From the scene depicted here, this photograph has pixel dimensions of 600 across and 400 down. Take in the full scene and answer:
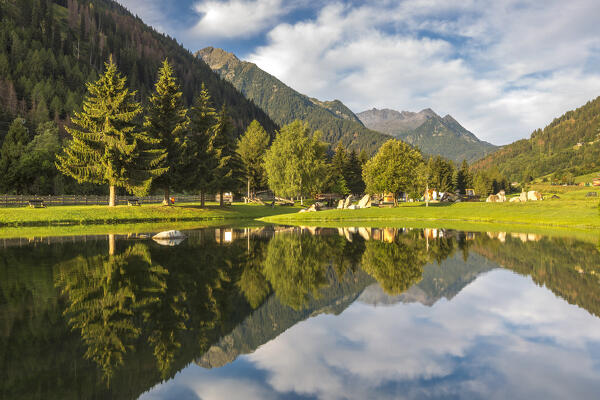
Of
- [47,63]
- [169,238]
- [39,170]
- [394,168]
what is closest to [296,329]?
[169,238]

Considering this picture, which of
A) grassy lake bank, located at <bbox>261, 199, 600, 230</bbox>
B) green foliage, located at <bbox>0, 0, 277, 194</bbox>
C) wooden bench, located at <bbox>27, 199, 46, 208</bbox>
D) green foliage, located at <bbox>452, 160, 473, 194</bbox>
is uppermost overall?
green foliage, located at <bbox>0, 0, 277, 194</bbox>

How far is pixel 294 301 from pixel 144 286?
4.97 metres

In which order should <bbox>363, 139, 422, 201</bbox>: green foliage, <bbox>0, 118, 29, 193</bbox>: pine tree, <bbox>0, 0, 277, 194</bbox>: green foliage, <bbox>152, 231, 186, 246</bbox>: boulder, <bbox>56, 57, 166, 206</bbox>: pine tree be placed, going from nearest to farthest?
<bbox>152, 231, 186, 246</bbox>: boulder
<bbox>56, 57, 166, 206</bbox>: pine tree
<bbox>363, 139, 422, 201</bbox>: green foliage
<bbox>0, 118, 29, 193</bbox>: pine tree
<bbox>0, 0, 277, 194</bbox>: green foliage

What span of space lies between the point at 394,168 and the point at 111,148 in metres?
45.8

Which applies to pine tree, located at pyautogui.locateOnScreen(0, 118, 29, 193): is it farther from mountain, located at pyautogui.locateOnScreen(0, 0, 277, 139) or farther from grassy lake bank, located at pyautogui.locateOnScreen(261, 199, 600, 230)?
grassy lake bank, located at pyautogui.locateOnScreen(261, 199, 600, 230)

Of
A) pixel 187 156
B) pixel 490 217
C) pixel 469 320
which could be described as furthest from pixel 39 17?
pixel 469 320

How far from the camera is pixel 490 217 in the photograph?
44031 mm

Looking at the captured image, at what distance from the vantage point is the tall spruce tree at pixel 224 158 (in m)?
52.2

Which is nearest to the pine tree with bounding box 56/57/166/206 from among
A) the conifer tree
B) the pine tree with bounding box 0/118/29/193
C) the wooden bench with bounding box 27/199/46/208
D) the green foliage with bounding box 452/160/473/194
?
the wooden bench with bounding box 27/199/46/208

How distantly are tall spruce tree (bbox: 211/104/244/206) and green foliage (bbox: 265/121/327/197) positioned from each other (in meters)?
11.4

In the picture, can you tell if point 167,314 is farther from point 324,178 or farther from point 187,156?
point 324,178

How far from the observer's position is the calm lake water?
5.65m

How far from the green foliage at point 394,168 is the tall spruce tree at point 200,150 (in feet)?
100

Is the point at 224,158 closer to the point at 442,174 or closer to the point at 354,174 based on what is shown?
the point at 354,174
